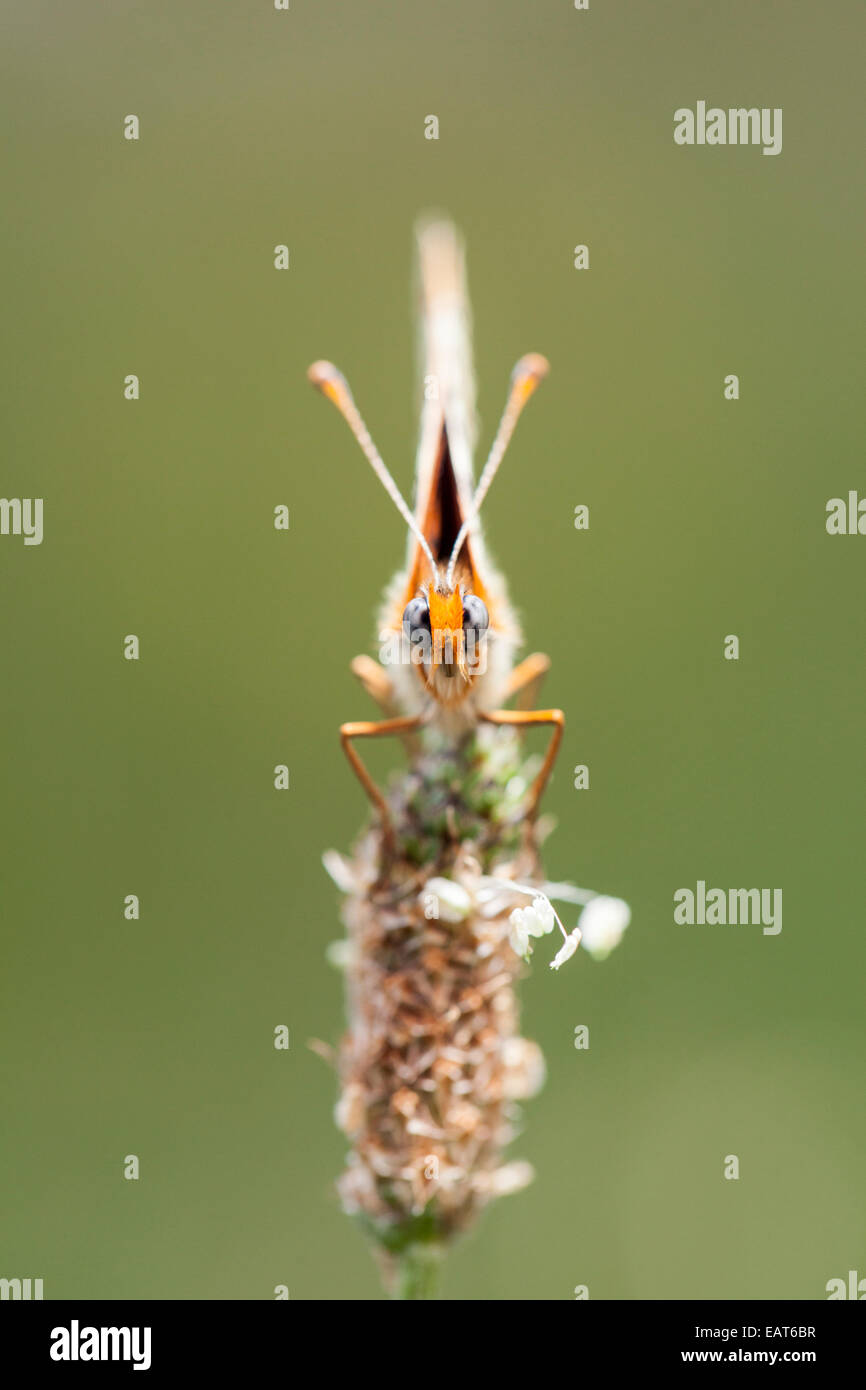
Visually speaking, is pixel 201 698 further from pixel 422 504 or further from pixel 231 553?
pixel 422 504

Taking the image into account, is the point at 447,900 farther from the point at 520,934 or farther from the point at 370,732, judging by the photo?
the point at 370,732

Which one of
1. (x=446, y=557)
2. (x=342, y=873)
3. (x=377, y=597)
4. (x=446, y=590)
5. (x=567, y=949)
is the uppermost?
(x=377, y=597)

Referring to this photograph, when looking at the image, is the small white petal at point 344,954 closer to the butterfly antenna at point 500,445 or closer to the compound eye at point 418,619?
the compound eye at point 418,619

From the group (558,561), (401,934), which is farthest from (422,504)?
(558,561)

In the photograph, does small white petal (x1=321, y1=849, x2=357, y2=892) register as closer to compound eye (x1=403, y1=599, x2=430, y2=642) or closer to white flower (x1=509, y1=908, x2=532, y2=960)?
white flower (x1=509, y1=908, x2=532, y2=960)

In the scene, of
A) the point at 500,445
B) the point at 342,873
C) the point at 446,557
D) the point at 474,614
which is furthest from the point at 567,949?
the point at 500,445

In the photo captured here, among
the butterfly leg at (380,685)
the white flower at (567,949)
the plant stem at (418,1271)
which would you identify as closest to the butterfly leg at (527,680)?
the butterfly leg at (380,685)
